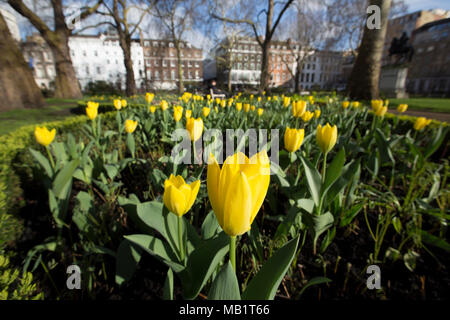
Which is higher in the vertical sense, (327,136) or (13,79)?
(13,79)

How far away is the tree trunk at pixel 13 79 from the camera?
22.9 feet

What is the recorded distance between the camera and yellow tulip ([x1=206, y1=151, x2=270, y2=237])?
579mm

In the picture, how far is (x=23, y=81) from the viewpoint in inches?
300

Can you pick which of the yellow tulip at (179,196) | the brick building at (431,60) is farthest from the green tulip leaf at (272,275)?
the brick building at (431,60)

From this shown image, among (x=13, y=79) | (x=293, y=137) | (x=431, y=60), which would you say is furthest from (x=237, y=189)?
(x=431, y=60)

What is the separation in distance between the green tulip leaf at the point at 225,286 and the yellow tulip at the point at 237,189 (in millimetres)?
114

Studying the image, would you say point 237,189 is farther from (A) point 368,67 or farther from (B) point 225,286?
(A) point 368,67

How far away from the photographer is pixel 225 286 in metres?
0.65

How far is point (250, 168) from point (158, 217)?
2.02 feet

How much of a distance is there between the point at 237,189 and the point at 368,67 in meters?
8.69

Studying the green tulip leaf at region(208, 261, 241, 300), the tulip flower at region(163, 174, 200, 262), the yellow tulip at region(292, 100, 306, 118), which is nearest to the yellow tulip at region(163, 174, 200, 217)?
the tulip flower at region(163, 174, 200, 262)
